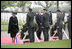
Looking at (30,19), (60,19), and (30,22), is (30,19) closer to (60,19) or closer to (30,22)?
(30,22)

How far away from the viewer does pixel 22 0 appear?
21219 mm

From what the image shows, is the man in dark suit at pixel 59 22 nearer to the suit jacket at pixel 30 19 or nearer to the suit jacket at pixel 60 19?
the suit jacket at pixel 60 19

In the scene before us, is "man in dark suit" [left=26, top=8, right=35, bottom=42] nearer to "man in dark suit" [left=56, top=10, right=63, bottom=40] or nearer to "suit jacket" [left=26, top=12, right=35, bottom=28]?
"suit jacket" [left=26, top=12, right=35, bottom=28]

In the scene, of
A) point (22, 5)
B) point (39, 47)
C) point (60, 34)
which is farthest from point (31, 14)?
point (22, 5)

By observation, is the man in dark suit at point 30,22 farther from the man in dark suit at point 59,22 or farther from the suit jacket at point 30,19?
the man in dark suit at point 59,22

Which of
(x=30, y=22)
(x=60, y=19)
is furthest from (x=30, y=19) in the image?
(x=60, y=19)

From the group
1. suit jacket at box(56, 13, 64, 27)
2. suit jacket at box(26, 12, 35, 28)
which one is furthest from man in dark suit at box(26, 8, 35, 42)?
suit jacket at box(56, 13, 64, 27)

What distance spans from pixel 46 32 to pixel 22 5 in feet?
46.8

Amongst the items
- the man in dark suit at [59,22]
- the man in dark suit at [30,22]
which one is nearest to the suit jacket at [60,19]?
the man in dark suit at [59,22]

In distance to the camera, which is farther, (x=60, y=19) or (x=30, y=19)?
(x=60, y=19)

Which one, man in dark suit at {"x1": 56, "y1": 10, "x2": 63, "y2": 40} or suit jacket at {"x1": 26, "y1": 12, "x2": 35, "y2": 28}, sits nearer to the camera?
suit jacket at {"x1": 26, "y1": 12, "x2": 35, "y2": 28}

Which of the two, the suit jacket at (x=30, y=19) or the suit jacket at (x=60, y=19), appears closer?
the suit jacket at (x=30, y=19)

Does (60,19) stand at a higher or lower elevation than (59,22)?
higher

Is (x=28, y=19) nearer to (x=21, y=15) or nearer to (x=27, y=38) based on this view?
(x=27, y=38)
